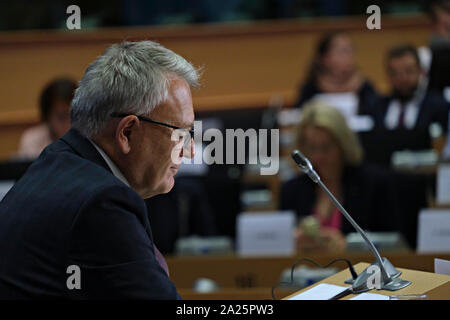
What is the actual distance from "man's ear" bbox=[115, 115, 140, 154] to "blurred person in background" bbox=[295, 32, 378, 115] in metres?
4.44

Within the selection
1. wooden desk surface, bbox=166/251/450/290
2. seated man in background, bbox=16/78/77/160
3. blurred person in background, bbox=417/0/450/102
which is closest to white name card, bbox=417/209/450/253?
wooden desk surface, bbox=166/251/450/290

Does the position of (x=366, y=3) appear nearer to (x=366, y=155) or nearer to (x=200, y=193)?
(x=366, y=155)

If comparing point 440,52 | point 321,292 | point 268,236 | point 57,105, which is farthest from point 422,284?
point 440,52

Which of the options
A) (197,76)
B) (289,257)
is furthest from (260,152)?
(197,76)

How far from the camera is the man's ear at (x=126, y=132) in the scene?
1.48 m

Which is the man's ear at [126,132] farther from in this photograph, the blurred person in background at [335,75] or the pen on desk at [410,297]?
the blurred person in background at [335,75]

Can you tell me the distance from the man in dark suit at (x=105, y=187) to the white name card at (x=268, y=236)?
53.8 inches

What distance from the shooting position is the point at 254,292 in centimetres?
212

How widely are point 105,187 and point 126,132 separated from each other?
23 centimetres

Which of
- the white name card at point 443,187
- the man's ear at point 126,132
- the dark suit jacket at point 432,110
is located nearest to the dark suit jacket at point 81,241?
the man's ear at point 126,132

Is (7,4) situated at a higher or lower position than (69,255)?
higher

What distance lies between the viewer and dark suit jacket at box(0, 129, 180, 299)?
49.9 inches

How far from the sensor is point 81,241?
128 centimetres
